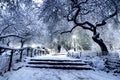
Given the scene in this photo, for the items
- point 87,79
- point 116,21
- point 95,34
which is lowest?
point 87,79

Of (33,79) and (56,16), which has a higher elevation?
(56,16)

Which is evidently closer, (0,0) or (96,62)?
(0,0)

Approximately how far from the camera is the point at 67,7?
16188mm

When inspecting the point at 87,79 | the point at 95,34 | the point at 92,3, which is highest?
the point at 92,3

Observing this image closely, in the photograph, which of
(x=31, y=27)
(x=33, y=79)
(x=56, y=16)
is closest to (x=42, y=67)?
(x=33, y=79)

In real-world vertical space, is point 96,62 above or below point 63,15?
below

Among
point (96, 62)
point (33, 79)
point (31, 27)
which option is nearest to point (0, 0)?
point (33, 79)

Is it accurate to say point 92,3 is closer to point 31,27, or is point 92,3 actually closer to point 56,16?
point 56,16

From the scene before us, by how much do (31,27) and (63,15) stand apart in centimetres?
1791

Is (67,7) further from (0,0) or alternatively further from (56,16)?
(0,0)

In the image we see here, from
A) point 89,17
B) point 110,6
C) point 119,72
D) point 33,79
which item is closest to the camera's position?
point 33,79

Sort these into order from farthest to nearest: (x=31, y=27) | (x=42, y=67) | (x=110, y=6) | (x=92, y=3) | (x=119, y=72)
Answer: (x=31, y=27) < (x=92, y=3) < (x=110, y=6) < (x=42, y=67) < (x=119, y=72)

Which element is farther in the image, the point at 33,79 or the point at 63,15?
the point at 63,15

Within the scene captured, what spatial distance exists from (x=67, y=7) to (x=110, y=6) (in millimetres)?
4783
